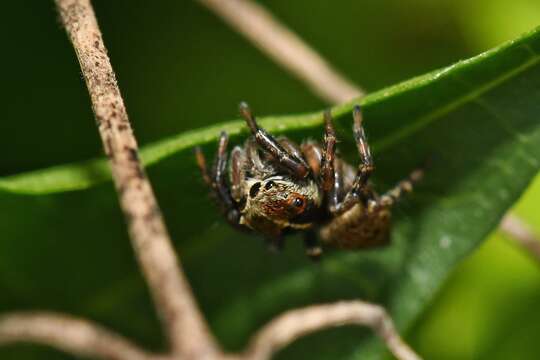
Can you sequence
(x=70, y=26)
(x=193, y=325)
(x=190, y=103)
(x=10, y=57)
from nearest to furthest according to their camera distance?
(x=193, y=325) < (x=70, y=26) < (x=10, y=57) < (x=190, y=103)

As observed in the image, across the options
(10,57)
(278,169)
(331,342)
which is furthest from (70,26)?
(331,342)

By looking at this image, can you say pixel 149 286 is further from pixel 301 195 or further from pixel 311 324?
pixel 301 195

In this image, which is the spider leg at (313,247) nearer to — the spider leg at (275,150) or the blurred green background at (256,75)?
the spider leg at (275,150)

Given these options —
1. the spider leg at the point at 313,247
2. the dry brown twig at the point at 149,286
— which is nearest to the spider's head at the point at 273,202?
the spider leg at the point at 313,247

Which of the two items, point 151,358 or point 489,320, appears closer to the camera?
point 151,358

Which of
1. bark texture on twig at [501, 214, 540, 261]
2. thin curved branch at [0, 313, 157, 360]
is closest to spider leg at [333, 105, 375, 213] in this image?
bark texture on twig at [501, 214, 540, 261]

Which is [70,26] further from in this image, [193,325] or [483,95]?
[483,95]
